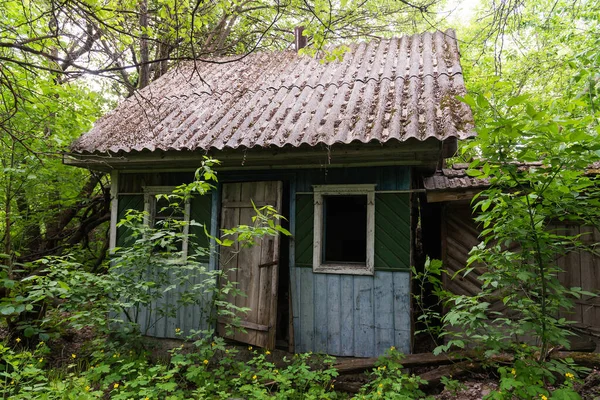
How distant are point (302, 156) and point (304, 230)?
1.04 meters

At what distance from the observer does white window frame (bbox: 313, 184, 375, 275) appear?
185 inches

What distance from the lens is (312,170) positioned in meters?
5.04

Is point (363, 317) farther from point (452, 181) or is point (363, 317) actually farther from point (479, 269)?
point (452, 181)

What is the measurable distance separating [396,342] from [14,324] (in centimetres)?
519

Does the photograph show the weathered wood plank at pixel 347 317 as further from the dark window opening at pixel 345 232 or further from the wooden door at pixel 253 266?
the dark window opening at pixel 345 232

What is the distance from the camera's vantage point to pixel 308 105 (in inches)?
213

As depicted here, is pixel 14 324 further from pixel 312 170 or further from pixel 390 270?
pixel 390 270

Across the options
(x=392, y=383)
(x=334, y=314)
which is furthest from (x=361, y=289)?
(x=392, y=383)

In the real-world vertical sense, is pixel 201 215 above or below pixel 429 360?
above

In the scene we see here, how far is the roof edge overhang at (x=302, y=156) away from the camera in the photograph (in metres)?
4.09

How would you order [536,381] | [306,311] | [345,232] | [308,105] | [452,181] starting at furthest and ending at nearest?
[345,232] < [308,105] < [452,181] < [306,311] < [536,381]

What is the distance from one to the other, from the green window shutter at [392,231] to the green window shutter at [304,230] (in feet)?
2.84

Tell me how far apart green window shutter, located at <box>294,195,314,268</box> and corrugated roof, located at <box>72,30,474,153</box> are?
97cm

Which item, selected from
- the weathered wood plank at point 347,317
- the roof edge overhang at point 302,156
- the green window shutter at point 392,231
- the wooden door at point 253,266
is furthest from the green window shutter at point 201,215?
the green window shutter at point 392,231
